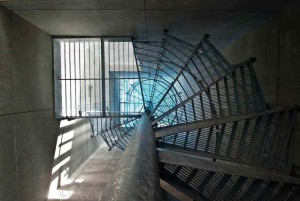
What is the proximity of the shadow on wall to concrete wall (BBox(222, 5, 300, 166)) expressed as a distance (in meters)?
4.79

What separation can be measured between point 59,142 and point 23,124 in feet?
5.90

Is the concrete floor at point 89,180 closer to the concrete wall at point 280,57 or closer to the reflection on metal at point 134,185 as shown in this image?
the concrete wall at point 280,57

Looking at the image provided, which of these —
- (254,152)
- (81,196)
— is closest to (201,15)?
(254,152)

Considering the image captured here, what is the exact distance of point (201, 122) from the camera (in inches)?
103

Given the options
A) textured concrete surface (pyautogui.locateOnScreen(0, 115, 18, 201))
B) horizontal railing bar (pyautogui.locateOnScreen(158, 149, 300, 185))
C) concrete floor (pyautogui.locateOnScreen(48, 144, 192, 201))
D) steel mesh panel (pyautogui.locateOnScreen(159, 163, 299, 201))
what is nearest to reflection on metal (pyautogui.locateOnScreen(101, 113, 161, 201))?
horizontal railing bar (pyautogui.locateOnScreen(158, 149, 300, 185))

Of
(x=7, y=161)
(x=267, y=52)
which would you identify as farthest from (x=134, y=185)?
(x=267, y=52)

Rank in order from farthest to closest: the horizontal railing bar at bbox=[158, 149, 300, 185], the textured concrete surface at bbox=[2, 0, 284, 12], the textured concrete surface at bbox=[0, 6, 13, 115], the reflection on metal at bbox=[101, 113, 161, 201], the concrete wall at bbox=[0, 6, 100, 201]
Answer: the concrete wall at bbox=[0, 6, 100, 201]
the textured concrete surface at bbox=[0, 6, 13, 115]
the textured concrete surface at bbox=[2, 0, 284, 12]
the horizontal railing bar at bbox=[158, 149, 300, 185]
the reflection on metal at bbox=[101, 113, 161, 201]

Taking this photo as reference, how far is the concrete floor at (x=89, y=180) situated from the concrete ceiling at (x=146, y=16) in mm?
3365

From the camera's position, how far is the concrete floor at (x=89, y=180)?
5.34 metres

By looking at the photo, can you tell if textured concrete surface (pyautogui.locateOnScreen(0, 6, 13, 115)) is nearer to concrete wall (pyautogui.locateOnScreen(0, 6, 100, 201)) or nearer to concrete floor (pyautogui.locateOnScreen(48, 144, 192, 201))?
concrete wall (pyautogui.locateOnScreen(0, 6, 100, 201))

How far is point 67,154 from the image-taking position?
616cm

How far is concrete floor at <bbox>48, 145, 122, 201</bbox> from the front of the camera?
5340 millimetres

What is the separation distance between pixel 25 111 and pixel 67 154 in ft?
8.48

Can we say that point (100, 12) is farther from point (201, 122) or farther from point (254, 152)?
point (254, 152)
